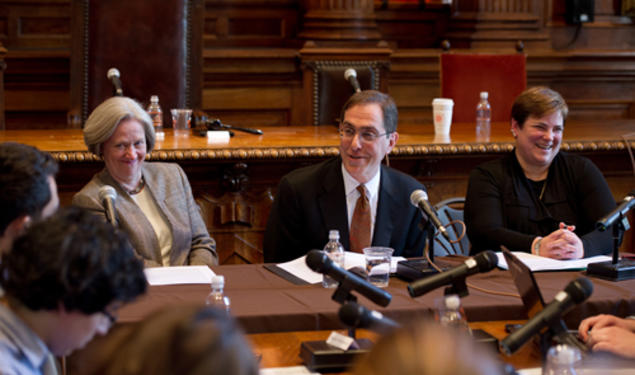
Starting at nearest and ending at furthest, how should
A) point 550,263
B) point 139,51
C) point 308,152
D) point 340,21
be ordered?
1. point 550,263
2. point 308,152
3. point 139,51
4. point 340,21

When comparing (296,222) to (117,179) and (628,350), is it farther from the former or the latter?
(628,350)

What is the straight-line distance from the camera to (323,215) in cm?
306

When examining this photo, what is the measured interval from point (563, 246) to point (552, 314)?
1364 mm

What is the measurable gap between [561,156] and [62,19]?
13.5 ft

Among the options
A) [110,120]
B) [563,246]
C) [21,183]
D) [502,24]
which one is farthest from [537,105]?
[502,24]

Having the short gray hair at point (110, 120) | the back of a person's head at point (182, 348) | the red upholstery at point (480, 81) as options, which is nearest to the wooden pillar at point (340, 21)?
the red upholstery at point (480, 81)

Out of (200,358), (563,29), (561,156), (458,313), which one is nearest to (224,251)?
(561,156)

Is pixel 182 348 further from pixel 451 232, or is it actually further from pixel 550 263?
pixel 451 232

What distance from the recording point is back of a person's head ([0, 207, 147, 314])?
1294 mm

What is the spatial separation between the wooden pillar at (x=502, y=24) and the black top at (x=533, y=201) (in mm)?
3052

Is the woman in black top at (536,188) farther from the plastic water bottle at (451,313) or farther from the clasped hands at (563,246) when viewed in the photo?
the plastic water bottle at (451,313)

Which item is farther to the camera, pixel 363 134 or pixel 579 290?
pixel 363 134

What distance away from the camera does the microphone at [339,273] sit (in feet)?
5.69

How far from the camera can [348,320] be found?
1.52 m
